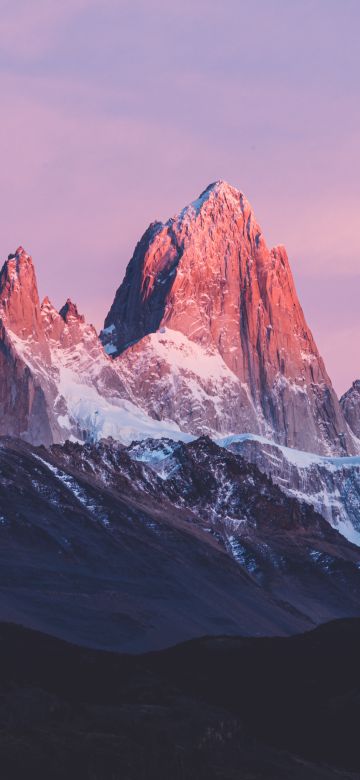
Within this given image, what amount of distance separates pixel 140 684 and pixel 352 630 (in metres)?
36.4

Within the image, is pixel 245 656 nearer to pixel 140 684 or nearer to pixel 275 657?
pixel 275 657

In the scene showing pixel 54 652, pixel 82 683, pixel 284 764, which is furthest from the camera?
pixel 54 652

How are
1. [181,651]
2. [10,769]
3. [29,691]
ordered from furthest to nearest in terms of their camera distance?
1. [181,651]
2. [29,691]
3. [10,769]

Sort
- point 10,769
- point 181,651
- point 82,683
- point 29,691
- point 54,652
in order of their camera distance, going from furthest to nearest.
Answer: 1. point 181,651
2. point 54,652
3. point 82,683
4. point 29,691
5. point 10,769

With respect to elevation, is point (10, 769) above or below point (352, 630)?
below

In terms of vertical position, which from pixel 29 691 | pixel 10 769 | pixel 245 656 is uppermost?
pixel 245 656

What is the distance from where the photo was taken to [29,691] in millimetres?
141125

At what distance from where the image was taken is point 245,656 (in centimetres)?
17112

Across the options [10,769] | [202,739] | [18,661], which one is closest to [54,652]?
[18,661]

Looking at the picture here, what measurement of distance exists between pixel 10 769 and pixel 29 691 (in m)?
20.5

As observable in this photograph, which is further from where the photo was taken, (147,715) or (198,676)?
(198,676)

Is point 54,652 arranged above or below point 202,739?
above

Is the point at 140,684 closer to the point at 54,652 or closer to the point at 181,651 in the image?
the point at 54,652

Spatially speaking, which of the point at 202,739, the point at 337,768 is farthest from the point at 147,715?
the point at 337,768
